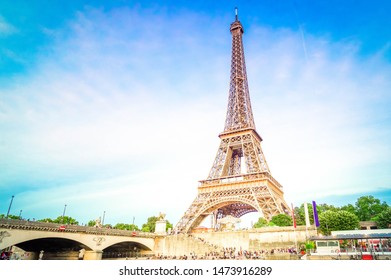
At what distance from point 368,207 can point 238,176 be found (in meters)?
35.6

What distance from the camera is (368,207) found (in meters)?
Answer: 56.7

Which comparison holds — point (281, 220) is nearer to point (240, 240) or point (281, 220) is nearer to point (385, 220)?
point (240, 240)

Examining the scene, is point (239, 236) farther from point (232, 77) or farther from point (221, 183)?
point (232, 77)

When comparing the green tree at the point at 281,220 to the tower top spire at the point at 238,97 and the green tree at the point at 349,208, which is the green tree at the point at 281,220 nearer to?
the tower top spire at the point at 238,97

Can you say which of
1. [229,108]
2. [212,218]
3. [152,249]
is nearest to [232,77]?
A: [229,108]

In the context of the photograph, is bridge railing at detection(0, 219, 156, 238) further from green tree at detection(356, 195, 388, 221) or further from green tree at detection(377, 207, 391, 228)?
green tree at detection(356, 195, 388, 221)

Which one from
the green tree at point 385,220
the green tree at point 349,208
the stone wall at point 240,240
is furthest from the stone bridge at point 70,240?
the green tree at point 349,208

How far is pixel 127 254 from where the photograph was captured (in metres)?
42.3

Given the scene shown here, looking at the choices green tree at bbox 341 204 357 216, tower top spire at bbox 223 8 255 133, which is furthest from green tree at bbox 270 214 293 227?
green tree at bbox 341 204 357 216

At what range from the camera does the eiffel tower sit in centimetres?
3966

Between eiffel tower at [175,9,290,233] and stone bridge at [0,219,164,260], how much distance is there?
24.2ft

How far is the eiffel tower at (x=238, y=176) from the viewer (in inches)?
1561

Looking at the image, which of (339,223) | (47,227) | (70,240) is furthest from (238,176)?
(47,227)

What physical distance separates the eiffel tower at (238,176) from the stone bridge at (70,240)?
7.38m
